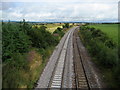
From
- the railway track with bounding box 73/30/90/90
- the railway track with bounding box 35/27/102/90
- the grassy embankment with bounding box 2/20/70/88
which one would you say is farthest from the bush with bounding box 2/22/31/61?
the railway track with bounding box 73/30/90/90

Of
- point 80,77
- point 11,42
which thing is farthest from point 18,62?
point 80,77

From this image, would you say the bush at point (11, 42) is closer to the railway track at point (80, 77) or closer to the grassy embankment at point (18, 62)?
the grassy embankment at point (18, 62)

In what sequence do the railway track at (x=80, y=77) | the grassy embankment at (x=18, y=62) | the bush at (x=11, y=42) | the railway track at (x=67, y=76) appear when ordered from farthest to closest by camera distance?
the bush at (x=11, y=42) < the railway track at (x=67, y=76) < the railway track at (x=80, y=77) < the grassy embankment at (x=18, y=62)

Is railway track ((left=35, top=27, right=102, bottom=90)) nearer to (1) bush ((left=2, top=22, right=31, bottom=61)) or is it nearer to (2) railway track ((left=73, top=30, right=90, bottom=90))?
(2) railway track ((left=73, top=30, right=90, bottom=90))

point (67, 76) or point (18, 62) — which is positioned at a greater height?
point (18, 62)

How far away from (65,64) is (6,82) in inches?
309

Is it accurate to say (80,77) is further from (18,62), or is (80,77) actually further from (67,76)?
(18,62)

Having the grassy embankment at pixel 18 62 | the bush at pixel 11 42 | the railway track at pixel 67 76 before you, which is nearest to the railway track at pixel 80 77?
the railway track at pixel 67 76

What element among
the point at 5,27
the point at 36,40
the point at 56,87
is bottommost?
the point at 56,87

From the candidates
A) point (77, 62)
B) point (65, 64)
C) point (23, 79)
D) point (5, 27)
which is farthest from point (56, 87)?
point (5, 27)

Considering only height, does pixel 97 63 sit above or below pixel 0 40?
below

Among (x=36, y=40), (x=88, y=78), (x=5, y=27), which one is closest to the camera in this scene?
(x=88, y=78)

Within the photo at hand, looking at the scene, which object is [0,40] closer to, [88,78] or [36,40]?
[36,40]

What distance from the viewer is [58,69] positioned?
14578 millimetres
